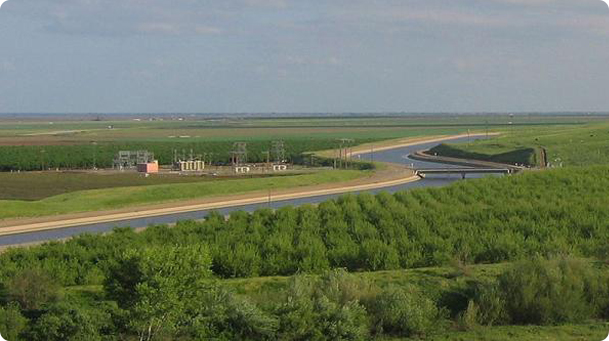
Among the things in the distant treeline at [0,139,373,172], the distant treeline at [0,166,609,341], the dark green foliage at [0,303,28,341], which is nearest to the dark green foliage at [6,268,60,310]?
the distant treeline at [0,166,609,341]

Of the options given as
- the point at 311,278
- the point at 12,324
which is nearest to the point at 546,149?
the point at 311,278

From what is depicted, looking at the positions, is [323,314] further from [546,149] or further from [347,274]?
[546,149]

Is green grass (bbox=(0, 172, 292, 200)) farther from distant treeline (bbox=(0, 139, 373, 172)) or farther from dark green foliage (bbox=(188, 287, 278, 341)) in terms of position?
dark green foliage (bbox=(188, 287, 278, 341))

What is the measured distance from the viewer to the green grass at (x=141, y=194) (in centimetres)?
3612

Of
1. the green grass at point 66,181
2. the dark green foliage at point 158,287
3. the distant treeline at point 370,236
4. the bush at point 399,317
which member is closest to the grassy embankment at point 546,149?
the green grass at point 66,181

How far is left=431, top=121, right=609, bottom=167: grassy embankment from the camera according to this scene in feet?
214

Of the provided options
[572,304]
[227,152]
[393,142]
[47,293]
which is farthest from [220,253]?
[393,142]

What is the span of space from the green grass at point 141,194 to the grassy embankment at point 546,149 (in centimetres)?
1976

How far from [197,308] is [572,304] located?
6.25 metres

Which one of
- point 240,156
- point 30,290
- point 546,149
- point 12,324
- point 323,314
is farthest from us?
point 546,149

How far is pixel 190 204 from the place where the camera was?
40.1 m

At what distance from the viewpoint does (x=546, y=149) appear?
2790 inches

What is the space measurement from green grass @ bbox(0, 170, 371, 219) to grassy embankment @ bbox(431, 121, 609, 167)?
19.8 meters

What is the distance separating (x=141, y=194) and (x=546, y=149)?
40.1 m
